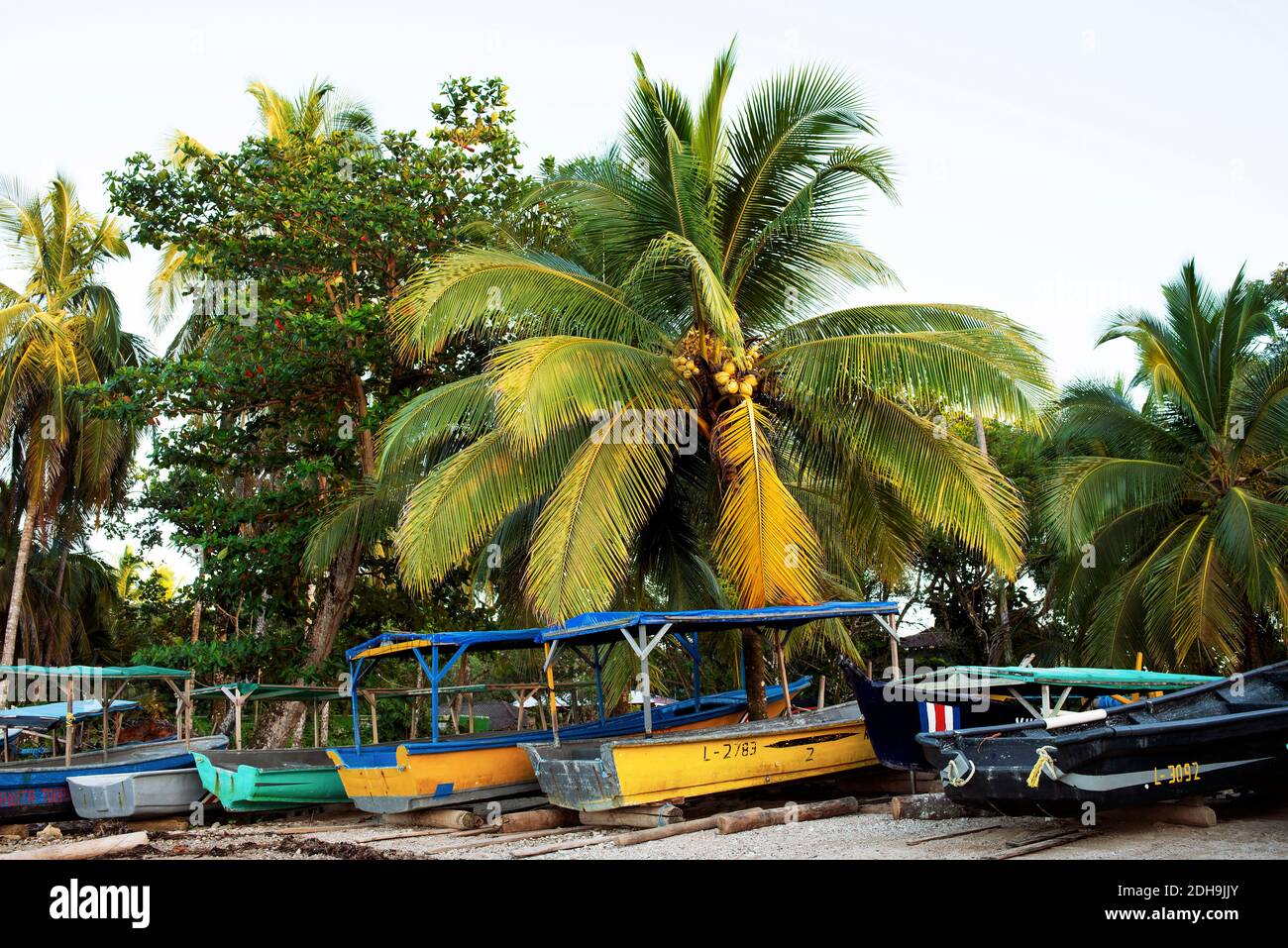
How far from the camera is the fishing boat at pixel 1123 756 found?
9359 mm

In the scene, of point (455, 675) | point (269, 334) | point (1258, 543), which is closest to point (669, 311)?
point (269, 334)

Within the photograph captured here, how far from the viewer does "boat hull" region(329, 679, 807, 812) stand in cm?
1364

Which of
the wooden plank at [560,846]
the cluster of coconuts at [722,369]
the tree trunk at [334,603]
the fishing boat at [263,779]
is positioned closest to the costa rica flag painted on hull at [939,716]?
the wooden plank at [560,846]

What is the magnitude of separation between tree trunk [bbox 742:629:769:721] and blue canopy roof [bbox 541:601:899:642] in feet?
5.37

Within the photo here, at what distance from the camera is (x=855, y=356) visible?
45.2 ft

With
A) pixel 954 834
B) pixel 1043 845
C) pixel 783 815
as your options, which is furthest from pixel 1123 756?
pixel 783 815

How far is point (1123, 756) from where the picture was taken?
934cm

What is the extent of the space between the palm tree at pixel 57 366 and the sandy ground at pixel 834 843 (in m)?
13.1

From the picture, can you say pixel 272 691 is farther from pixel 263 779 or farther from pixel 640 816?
pixel 640 816

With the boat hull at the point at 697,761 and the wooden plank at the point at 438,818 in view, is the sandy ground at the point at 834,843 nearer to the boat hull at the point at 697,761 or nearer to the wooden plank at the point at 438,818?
the wooden plank at the point at 438,818

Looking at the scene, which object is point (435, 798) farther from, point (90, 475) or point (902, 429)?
point (90, 475)

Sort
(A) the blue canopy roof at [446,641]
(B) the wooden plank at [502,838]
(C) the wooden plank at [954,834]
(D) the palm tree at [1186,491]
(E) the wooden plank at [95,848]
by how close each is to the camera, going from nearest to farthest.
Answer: (C) the wooden plank at [954,834], (E) the wooden plank at [95,848], (B) the wooden plank at [502,838], (A) the blue canopy roof at [446,641], (D) the palm tree at [1186,491]

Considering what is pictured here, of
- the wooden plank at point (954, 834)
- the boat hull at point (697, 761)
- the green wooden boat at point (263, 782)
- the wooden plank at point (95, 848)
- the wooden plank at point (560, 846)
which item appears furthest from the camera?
the green wooden boat at point (263, 782)

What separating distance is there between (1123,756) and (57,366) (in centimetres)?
2244
